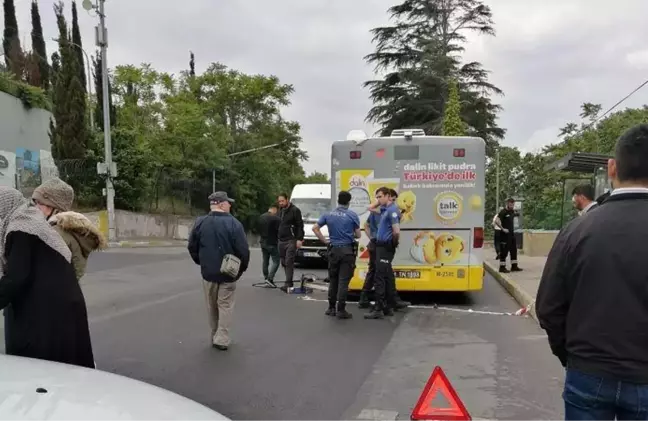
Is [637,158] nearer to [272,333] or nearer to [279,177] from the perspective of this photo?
[272,333]

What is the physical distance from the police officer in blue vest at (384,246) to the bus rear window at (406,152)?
4.26ft

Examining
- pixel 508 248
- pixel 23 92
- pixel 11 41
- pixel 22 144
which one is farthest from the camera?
pixel 11 41

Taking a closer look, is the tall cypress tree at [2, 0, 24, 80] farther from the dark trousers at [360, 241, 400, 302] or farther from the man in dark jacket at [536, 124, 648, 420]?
the man in dark jacket at [536, 124, 648, 420]

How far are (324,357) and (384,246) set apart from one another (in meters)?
2.82

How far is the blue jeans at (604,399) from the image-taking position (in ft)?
8.15

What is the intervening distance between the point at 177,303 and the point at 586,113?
1568 inches

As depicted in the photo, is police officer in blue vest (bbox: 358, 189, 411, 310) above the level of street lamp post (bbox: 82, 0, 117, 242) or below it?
below

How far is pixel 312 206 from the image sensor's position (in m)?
18.7

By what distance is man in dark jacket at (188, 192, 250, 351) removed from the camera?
282 inches

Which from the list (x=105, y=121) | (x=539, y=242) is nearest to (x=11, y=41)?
(x=105, y=121)

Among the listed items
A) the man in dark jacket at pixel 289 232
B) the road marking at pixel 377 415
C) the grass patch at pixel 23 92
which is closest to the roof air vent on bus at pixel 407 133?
the man in dark jacket at pixel 289 232

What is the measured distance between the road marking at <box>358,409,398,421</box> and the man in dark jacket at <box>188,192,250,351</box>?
8.37 feet

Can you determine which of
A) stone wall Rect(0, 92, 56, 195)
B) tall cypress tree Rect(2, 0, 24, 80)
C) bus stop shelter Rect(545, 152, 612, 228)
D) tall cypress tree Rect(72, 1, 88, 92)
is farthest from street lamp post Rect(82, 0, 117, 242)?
bus stop shelter Rect(545, 152, 612, 228)

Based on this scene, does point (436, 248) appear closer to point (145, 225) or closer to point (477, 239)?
point (477, 239)
